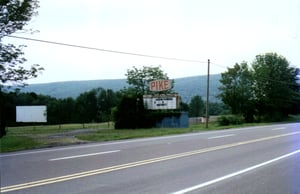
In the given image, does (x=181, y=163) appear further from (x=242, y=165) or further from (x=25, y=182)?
(x=25, y=182)

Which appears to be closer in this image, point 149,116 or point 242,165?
point 242,165

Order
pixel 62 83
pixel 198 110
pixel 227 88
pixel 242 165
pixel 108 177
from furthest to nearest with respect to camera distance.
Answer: pixel 62 83, pixel 198 110, pixel 227 88, pixel 242 165, pixel 108 177

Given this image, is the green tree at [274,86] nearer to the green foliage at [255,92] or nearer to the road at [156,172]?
the green foliage at [255,92]

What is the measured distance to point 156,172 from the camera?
11.5m

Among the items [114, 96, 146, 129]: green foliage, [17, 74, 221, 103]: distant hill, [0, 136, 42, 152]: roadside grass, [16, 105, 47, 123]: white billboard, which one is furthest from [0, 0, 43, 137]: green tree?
[17, 74, 221, 103]: distant hill

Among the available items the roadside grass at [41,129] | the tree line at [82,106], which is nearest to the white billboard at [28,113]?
the tree line at [82,106]

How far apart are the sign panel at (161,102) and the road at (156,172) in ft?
106

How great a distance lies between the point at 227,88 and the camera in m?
76.6

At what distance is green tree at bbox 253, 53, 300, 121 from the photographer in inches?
3019

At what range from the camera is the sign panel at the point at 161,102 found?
161 ft

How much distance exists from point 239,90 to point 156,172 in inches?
2577

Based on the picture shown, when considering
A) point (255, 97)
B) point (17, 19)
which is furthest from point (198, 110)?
point (17, 19)

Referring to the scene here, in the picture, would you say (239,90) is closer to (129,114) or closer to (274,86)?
(274,86)

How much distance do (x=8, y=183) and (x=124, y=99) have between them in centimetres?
3791
